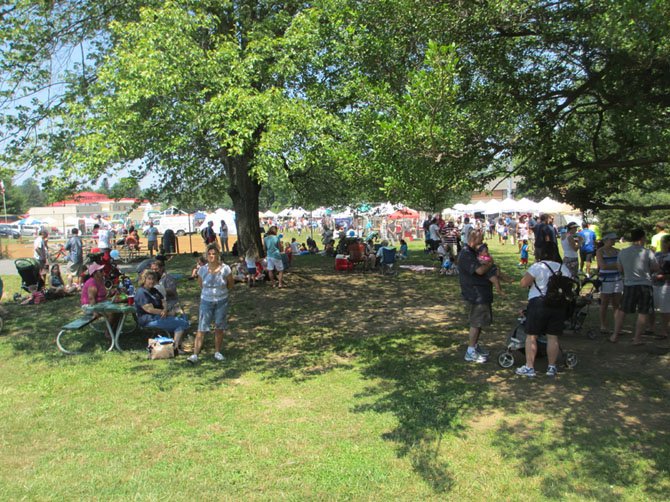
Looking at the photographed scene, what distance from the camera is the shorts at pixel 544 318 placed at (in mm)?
5934

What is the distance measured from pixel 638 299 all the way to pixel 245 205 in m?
10.4

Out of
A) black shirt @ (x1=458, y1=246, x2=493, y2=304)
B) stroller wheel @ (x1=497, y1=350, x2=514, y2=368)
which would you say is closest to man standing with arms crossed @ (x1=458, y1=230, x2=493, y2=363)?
black shirt @ (x1=458, y1=246, x2=493, y2=304)

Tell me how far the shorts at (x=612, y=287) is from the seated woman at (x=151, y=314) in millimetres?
6064

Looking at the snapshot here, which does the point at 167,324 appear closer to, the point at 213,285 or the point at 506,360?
the point at 213,285

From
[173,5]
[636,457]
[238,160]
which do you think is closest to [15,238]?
[238,160]

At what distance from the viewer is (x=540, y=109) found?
26.2 feet

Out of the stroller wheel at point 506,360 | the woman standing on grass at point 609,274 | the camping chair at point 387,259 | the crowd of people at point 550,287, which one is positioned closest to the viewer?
the crowd of people at point 550,287

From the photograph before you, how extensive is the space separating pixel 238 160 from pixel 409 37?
24.6ft

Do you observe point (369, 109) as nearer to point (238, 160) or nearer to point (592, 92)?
point (592, 92)

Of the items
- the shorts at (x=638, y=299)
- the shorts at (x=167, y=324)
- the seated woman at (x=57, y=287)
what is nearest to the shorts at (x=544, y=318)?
the shorts at (x=638, y=299)

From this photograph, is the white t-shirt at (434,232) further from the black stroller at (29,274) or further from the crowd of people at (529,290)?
the black stroller at (29,274)

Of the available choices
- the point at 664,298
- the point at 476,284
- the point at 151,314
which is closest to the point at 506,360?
the point at 476,284

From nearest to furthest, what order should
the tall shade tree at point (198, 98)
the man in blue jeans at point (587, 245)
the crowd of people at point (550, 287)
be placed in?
the crowd of people at point (550, 287)
the tall shade tree at point (198, 98)
the man in blue jeans at point (587, 245)

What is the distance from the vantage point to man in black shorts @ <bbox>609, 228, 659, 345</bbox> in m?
7.25
